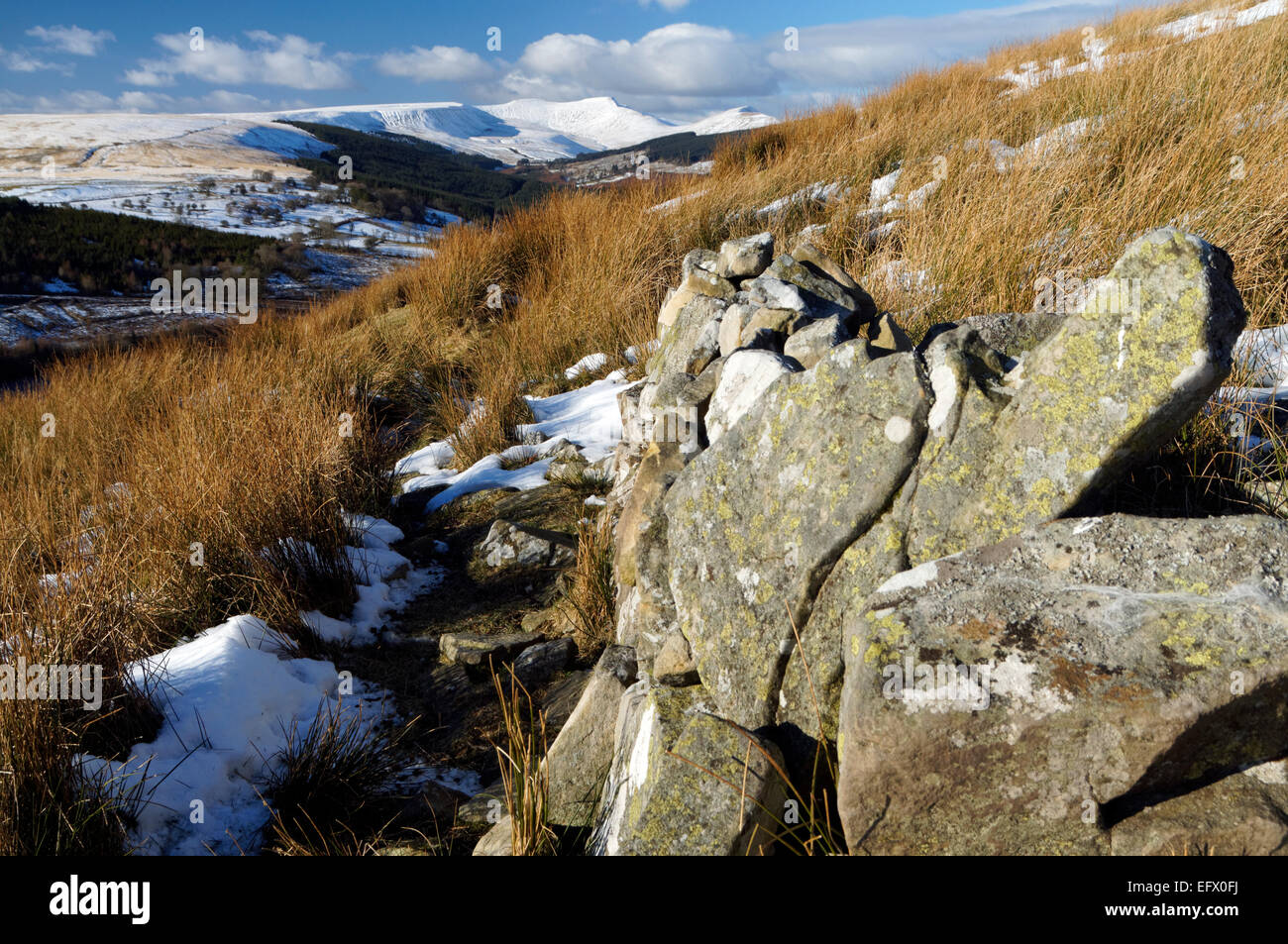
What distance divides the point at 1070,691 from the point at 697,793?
90cm

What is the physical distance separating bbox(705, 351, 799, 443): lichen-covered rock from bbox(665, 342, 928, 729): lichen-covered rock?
0.87ft

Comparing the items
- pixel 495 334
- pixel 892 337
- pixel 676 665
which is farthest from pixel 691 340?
pixel 495 334

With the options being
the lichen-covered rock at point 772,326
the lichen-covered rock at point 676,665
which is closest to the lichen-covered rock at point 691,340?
the lichen-covered rock at point 772,326

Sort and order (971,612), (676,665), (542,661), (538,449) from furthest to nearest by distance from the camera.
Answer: (538,449)
(542,661)
(676,665)
(971,612)

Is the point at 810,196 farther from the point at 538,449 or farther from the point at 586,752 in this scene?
the point at 586,752

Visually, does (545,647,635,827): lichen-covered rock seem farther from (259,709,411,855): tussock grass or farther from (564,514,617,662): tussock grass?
(564,514,617,662): tussock grass

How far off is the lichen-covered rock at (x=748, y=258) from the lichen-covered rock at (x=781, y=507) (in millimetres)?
2615

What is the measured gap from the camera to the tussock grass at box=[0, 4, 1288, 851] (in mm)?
2969

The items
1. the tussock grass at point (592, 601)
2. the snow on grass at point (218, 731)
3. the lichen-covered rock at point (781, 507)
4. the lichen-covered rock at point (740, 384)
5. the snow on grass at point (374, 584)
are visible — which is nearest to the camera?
the lichen-covered rock at point (781, 507)

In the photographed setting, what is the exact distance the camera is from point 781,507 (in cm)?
227

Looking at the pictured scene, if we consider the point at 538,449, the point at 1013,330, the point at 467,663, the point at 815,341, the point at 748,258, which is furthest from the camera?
the point at 538,449

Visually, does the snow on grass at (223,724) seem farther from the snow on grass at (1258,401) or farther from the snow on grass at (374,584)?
the snow on grass at (1258,401)

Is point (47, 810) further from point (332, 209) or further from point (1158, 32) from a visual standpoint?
point (332, 209)

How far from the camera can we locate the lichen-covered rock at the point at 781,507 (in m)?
2.11
